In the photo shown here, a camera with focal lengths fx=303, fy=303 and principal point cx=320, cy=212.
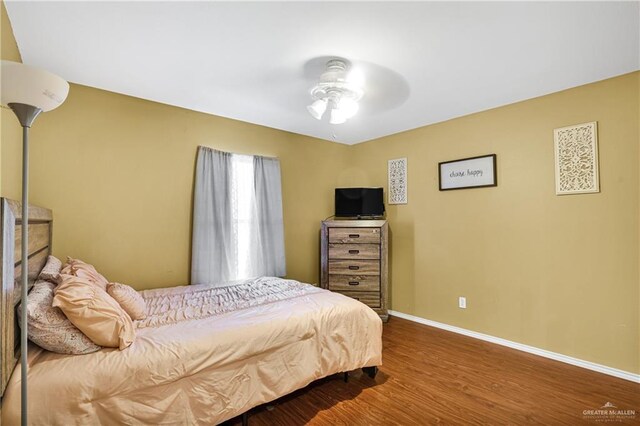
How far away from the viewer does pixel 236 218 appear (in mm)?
3557

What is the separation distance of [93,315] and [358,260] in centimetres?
284

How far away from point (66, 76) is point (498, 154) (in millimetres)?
4044

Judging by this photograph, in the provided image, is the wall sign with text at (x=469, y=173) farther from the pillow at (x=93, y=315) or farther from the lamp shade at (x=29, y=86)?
the lamp shade at (x=29, y=86)

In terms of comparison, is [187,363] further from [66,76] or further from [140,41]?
[66,76]

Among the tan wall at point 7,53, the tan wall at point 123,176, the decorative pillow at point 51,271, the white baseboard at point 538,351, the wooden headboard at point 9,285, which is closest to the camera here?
the wooden headboard at point 9,285

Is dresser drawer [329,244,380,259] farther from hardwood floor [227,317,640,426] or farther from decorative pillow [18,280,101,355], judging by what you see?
decorative pillow [18,280,101,355]

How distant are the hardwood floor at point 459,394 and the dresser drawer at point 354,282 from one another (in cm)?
98

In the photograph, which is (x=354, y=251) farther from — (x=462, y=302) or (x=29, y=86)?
(x=29, y=86)

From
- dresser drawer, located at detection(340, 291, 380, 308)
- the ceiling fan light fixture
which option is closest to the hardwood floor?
dresser drawer, located at detection(340, 291, 380, 308)

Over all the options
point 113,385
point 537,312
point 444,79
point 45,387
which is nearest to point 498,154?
point 444,79

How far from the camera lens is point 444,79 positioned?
2.53 m

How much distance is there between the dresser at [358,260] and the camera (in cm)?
379

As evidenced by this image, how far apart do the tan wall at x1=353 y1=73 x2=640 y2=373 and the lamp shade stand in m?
3.53

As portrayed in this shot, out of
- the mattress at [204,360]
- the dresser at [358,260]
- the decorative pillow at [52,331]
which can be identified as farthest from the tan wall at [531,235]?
the decorative pillow at [52,331]
